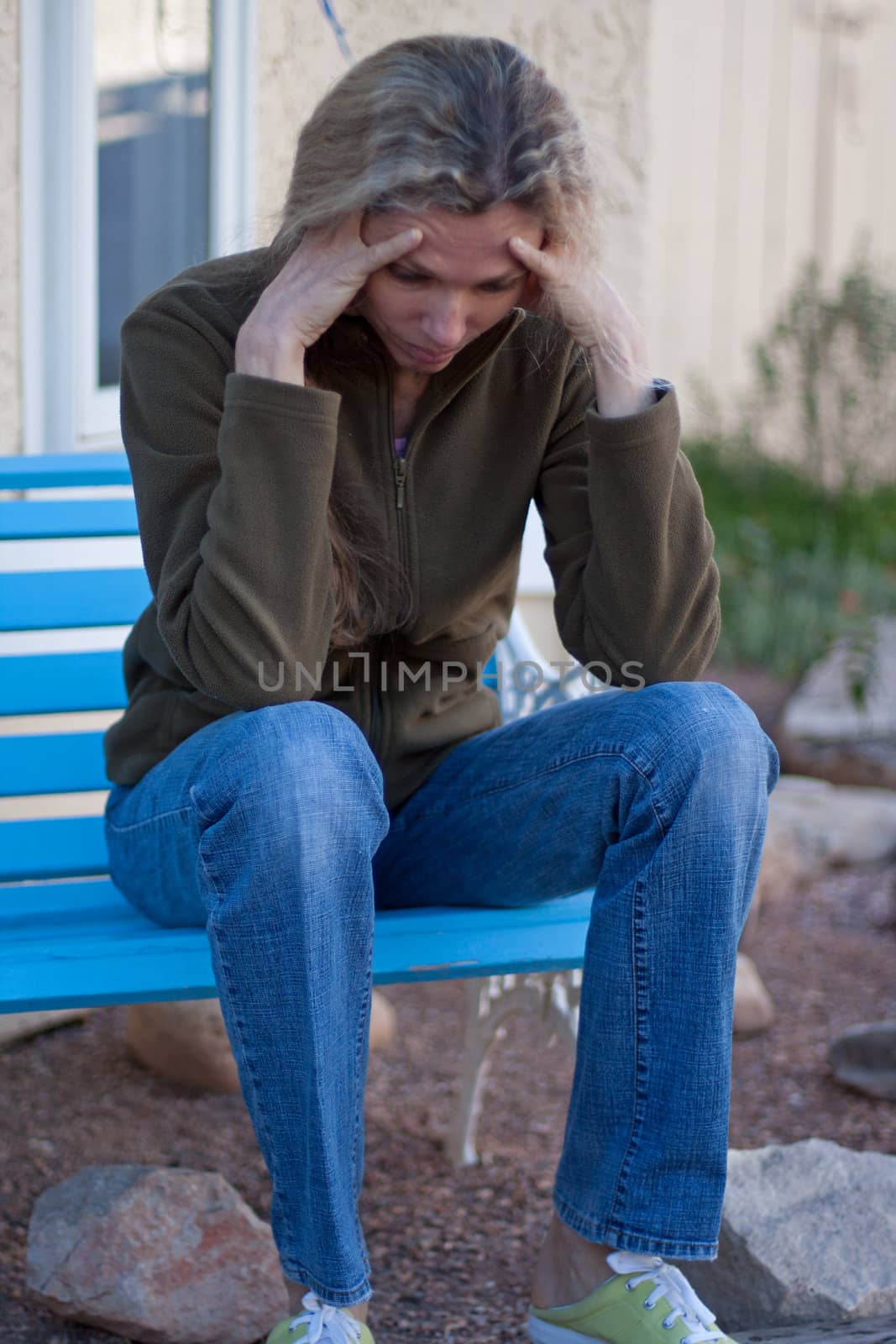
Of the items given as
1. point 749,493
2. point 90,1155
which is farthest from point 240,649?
point 749,493

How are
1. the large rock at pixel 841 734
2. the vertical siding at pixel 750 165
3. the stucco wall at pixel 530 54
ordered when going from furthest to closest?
the vertical siding at pixel 750 165
the large rock at pixel 841 734
the stucco wall at pixel 530 54

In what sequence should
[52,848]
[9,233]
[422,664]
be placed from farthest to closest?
[9,233] → [52,848] → [422,664]

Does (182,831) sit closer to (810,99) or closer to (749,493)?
(749,493)

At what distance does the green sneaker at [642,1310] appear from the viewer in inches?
65.9

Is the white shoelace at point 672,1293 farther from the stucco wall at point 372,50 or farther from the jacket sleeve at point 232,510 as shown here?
the stucco wall at point 372,50

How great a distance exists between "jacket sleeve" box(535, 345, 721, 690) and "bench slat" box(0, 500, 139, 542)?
32.6 inches

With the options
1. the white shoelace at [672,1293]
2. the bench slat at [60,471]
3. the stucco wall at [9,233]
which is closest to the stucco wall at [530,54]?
the stucco wall at [9,233]

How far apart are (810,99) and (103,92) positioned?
6.47 m

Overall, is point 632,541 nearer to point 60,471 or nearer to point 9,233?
point 60,471

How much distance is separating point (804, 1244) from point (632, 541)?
91cm

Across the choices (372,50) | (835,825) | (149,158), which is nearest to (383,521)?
(149,158)

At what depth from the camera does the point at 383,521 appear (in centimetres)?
196

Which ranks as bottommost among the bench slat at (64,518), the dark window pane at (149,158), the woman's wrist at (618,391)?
the bench slat at (64,518)

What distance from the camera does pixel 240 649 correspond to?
5.66ft
